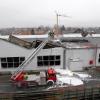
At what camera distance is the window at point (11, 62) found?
104 feet

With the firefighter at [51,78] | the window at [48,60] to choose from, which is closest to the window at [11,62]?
the window at [48,60]

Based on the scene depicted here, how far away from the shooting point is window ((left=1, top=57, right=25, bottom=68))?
31.7m

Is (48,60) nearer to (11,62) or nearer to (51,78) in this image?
(11,62)

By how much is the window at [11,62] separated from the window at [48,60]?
209 centimetres

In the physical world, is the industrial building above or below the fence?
above

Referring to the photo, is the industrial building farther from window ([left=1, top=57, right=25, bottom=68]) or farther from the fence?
the fence

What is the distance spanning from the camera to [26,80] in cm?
2666

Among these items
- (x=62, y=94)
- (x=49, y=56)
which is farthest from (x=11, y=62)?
(x=62, y=94)

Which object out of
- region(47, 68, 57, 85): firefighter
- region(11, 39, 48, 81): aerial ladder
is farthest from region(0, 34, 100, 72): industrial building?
region(47, 68, 57, 85): firefighter

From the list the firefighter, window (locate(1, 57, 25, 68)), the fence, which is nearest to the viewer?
the fence

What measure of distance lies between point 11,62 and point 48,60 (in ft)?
13.4

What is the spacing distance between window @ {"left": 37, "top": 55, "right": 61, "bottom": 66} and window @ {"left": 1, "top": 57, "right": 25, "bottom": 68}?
6.86ft

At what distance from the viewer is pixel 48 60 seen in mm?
32438

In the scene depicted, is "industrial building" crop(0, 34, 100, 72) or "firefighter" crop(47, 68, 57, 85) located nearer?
"firefighter" crop(47, 68, 57, 85)
